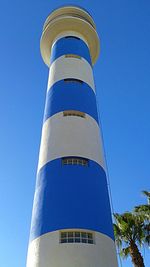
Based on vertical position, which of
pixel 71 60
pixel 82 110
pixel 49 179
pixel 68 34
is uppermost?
pixel 68 34

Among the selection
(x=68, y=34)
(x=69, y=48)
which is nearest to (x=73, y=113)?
(x=69, y=48)

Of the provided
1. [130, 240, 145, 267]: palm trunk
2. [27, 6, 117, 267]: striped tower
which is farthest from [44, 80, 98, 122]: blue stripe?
[130, 240, 145, 267]: palm trunk

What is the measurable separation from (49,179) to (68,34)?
12.7m

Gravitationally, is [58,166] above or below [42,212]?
above

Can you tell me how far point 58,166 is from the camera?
41.4 feet

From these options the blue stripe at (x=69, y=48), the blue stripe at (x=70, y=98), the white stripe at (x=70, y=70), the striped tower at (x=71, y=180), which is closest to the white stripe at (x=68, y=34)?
the blue stripe at (x=69, y=48)

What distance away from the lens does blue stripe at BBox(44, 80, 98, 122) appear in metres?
15.2

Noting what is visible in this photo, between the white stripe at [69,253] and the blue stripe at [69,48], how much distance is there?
12.3 metres

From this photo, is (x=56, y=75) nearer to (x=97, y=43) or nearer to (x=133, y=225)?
(x=97, y=43)

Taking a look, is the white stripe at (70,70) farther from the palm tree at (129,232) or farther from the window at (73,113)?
the palm tree at (129,232)

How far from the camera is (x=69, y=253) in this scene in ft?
32.4

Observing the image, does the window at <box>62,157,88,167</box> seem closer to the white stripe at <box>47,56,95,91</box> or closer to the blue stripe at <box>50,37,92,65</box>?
the white stripe at <box>47,56,95,91</box>

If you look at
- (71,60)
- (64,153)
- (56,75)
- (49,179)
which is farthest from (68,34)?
(49,179)

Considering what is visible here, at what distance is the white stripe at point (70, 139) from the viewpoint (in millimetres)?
13227
